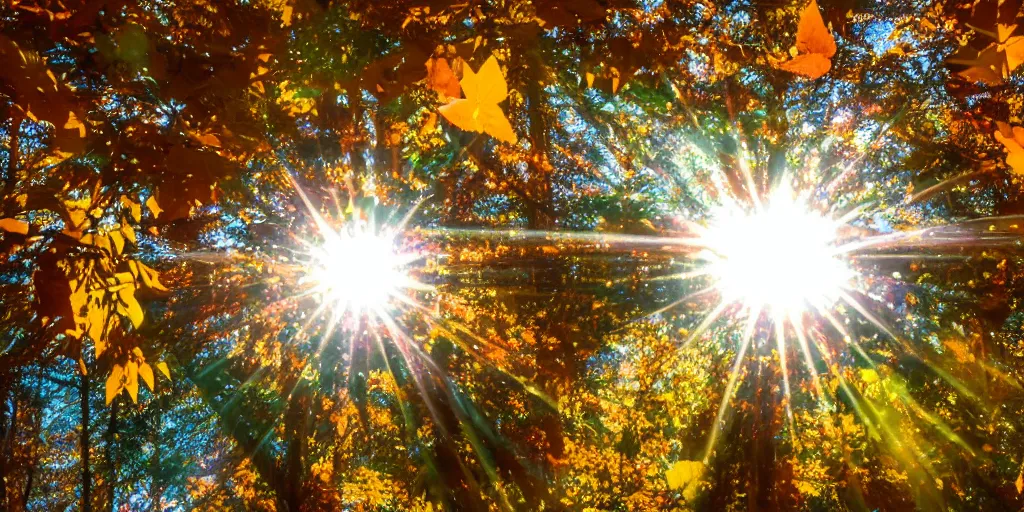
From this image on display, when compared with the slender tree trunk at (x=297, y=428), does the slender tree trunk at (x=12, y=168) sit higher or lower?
lower

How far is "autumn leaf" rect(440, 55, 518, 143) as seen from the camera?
3.16 ft

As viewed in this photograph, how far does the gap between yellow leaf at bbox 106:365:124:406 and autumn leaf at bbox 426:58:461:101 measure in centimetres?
101

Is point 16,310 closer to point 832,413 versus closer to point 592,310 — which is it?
point 592,310

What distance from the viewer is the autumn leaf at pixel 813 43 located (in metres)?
1.09

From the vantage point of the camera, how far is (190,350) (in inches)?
271

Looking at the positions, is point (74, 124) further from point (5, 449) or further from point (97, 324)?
point (5, 449)

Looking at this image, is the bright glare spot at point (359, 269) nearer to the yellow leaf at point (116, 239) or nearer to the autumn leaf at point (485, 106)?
the yellow leaf at point (116, 239)

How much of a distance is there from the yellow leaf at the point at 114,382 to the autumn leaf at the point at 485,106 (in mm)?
1033

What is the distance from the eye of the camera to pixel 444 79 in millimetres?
1082

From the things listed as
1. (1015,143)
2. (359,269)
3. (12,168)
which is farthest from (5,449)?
(1015,143)

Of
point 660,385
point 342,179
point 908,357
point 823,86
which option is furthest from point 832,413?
point 342,179

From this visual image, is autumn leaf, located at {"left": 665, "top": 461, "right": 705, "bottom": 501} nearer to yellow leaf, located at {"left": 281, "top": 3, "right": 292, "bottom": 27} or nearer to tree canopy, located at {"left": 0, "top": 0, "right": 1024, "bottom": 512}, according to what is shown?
tree canopy, located at {"left": 0, "top": 0, "right": 1024, "bottom": 512}

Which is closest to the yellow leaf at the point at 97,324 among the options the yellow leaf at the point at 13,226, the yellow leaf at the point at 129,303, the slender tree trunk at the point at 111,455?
the yellow leaf at the point at 129,303

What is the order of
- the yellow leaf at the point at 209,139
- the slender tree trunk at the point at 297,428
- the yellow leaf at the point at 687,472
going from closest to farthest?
1. the yellow leaf at the point at 209,139
2. the yellow leaf at the point at 687,472
3. the slender tree trunk at the point at 297,428
